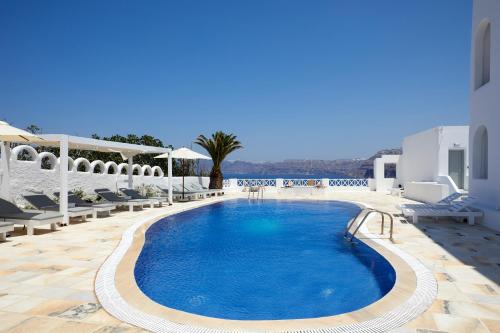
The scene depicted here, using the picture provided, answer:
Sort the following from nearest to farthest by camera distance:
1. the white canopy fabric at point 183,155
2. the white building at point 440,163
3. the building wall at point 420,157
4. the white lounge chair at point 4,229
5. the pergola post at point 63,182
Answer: the white lounge chair at point 4,229 < the pergola post at point 63,182 < the white building at point 440,163 < the white canopy fabric at point 183,155 < the building wall at point 420,157

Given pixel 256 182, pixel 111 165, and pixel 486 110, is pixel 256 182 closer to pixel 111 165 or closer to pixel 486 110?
pixel 111 165

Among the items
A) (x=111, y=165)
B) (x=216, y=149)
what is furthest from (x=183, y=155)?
(x=216, y=149)

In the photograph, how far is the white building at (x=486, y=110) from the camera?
905 centimetres

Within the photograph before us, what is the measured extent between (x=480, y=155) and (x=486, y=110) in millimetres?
1830

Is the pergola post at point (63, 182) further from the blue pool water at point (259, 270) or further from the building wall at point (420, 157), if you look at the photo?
the building wall at point (420, 157)

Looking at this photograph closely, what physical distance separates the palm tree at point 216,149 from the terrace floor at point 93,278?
1291 cm

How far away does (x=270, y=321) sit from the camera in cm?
341

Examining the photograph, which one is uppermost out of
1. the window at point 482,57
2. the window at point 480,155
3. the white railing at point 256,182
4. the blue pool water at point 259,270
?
the window at point 482,57

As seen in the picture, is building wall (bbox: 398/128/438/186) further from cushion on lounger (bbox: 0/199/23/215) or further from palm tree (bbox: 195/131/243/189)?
cushion on lounger (bbox: 0/199/23/215)

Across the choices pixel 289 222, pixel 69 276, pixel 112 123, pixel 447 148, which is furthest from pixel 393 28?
pixel 112 123

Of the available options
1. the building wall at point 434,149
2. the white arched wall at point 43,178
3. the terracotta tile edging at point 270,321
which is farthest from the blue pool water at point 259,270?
the building wall at point 434,149

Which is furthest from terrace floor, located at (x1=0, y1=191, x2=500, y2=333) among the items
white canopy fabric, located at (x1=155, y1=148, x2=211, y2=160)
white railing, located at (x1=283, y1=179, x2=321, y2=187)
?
white railing, located at (x1=283, y1=179, x2=321, y2=187)

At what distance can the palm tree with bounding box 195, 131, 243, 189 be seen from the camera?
70.2 ft

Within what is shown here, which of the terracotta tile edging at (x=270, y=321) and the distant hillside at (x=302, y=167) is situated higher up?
the distant hillside at (x=302, y=167)
